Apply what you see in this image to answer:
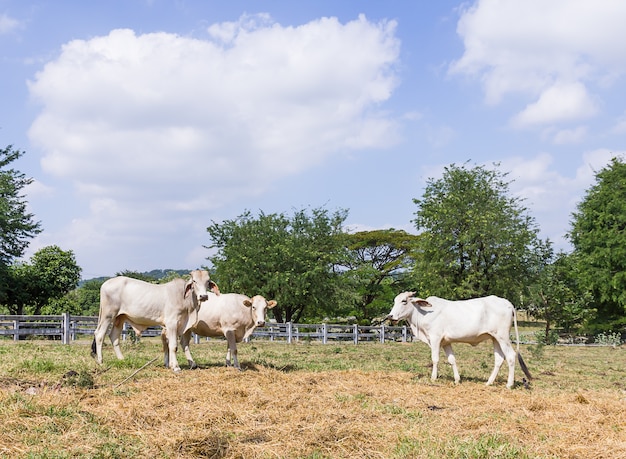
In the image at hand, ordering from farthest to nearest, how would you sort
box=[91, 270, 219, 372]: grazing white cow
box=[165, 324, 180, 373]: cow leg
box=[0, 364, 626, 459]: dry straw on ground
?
box=[91, 270, 219, 372]: grazing white cow → box=[165, 324, 180, 373]: cow leg → box=[0, 364, 626, 459]: dry straw on ground

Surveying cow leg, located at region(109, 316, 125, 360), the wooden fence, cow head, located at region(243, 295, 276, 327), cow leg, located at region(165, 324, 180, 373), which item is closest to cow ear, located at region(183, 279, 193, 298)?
cow leg, located at region(165, 324, 180, 373)

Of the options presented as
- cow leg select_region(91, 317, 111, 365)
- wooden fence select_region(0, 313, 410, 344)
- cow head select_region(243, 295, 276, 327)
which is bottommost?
wooden fence select_region(0, 313, 410, 344)

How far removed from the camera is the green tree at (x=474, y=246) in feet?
99.1

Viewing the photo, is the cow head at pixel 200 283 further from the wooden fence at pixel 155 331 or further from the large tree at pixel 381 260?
the large tree at pixel 381 260

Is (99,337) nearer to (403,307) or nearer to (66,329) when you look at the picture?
(403,307)

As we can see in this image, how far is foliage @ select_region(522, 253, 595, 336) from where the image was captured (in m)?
37.2

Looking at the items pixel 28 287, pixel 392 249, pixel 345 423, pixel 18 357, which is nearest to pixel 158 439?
pixel 345 423

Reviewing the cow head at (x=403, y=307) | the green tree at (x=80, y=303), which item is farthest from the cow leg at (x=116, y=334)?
the green tree at (x=80, y=303)

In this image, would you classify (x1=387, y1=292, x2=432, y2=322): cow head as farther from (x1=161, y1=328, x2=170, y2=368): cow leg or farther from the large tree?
the large tree

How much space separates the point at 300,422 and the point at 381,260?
38.1 m

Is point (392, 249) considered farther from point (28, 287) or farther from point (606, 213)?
point (28, 287)

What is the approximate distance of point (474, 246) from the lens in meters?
30.3

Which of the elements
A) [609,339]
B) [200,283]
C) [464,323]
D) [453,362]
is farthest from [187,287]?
[609,339]

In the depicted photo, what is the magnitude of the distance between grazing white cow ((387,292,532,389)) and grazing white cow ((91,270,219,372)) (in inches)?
175
